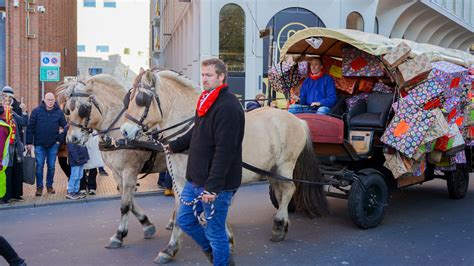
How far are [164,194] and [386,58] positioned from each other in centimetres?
510

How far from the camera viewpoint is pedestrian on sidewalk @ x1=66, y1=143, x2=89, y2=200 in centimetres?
895

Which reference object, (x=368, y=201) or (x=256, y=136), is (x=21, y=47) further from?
(x=368, y=201)

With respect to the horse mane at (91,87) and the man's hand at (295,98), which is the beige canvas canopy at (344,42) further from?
the horse mane at (91,87)

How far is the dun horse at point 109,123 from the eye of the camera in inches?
238

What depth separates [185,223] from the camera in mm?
4223

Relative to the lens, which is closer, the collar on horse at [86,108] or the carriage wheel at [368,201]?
the collar on horse at [86,108]

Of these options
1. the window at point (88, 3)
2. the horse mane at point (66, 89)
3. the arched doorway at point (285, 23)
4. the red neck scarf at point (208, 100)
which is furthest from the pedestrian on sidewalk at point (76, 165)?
the window at point (88, 3)

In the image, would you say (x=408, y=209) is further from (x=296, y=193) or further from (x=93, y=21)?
(x=93, y=21)

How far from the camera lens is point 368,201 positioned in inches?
265

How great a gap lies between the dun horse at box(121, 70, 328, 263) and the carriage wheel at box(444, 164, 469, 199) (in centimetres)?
335

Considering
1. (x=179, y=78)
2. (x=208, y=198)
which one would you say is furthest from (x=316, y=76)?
(x=208, y=198)

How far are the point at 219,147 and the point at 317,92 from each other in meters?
4.06

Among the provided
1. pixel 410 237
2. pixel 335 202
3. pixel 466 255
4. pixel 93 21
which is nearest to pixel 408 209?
pixel 335 202

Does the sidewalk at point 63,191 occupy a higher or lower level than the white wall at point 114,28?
lower
